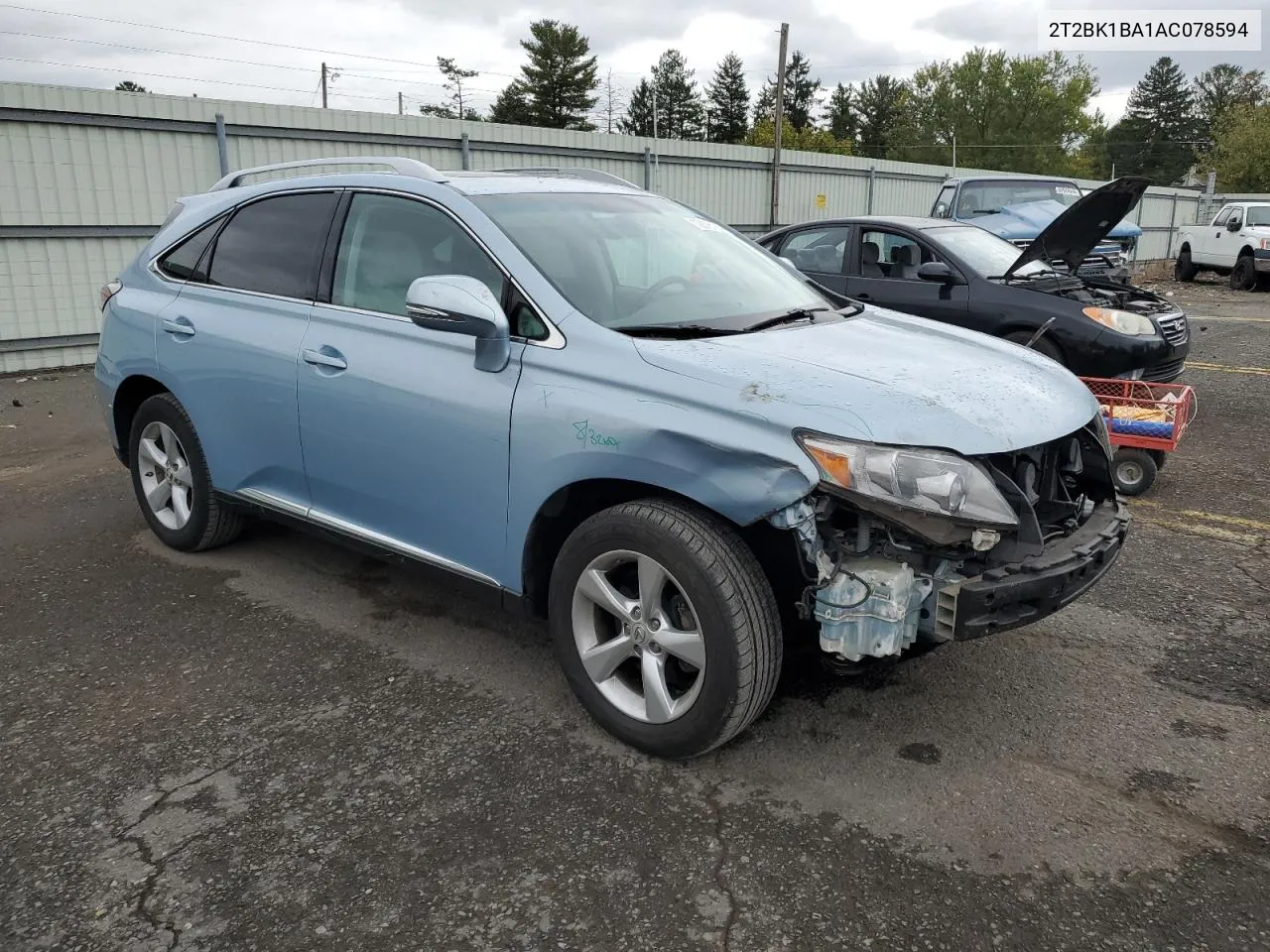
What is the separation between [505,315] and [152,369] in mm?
2167

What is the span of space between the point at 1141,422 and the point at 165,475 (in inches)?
204

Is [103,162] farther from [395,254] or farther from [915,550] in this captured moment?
[915,550]

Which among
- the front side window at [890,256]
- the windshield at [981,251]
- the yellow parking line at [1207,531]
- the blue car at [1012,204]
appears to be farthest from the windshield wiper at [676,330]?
the blue car at [1012,204]

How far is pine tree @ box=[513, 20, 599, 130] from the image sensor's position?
66562 mm

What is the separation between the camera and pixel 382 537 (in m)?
3.62

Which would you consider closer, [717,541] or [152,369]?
[717,541]

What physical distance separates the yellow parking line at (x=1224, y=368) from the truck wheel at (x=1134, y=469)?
5.63m

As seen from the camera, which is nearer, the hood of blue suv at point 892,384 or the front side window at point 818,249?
the hood of blue suv at point 892,384

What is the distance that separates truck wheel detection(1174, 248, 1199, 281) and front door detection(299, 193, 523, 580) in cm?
2437

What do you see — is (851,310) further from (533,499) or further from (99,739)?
(99,739)

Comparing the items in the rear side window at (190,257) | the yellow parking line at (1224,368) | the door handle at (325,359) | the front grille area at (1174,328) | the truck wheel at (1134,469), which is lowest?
the yellow parking line at (1224,368)

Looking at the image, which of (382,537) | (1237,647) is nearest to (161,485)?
(382,537)

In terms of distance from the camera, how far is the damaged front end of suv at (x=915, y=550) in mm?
2572

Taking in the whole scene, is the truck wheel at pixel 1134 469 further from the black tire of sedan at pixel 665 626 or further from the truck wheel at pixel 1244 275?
the truck wheel at pixel 1244 275
